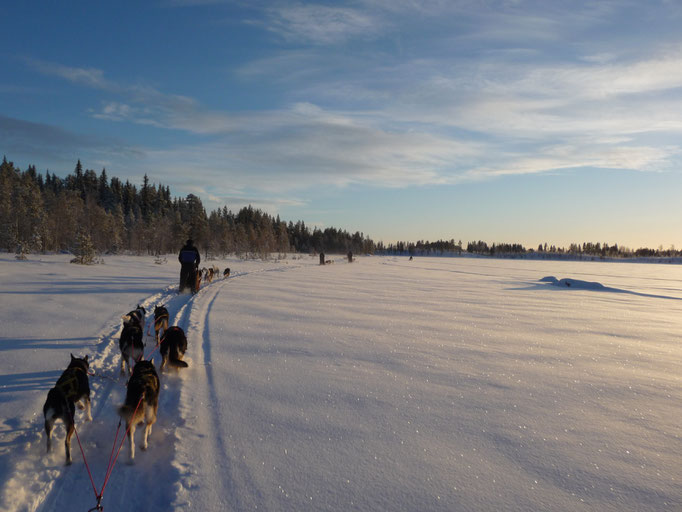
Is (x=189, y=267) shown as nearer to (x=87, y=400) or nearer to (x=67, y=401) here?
(x=87, y=400)

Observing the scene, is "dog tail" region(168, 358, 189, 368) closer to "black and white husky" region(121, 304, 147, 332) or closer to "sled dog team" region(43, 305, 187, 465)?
"sled dog team" region(43, 305, 187, 465)

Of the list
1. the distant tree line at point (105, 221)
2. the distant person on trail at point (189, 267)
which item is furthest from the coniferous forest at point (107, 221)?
the distant person on trail at point (189, 267)

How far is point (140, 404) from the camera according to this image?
3.02 m

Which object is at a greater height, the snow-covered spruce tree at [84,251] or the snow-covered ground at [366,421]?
the snow-covered spruce tree at [84,251]

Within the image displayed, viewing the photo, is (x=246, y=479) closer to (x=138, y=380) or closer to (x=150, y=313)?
(x=138, y=380)

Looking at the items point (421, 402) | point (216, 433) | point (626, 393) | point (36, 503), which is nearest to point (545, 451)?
point (421, 402)

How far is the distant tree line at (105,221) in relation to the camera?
1572 inches

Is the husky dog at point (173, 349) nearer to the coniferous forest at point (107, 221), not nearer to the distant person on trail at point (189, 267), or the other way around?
the distant person on trail at point (189, 267)

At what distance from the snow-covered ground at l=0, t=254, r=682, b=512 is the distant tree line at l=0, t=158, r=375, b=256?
24.3 m

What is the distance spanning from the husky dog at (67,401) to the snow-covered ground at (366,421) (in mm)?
183

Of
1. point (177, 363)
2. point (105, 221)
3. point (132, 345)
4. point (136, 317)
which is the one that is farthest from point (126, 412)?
point (105, 221)

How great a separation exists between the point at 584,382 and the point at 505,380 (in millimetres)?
969

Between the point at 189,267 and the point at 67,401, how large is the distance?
9.64 m

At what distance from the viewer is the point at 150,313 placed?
29.3 ft
